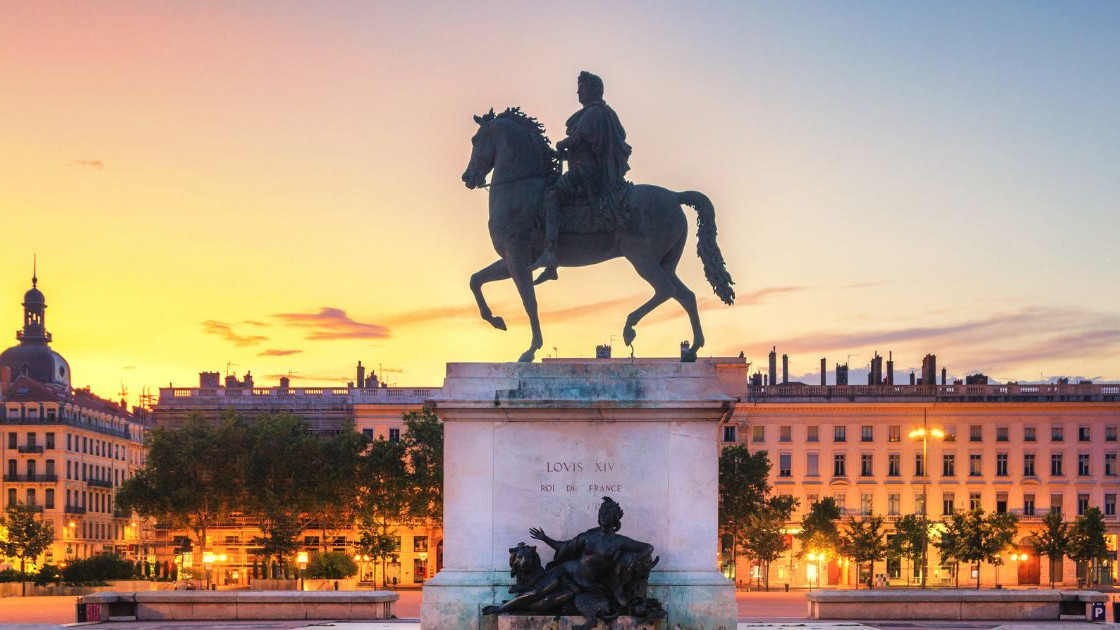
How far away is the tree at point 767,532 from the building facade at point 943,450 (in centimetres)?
1787

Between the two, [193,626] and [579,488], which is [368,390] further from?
[579,488]

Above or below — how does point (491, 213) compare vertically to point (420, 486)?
above

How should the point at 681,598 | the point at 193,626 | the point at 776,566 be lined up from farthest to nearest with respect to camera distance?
the point at 776,566, the point at 193,626, the point at 681,598

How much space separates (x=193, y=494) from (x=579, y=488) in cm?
7308

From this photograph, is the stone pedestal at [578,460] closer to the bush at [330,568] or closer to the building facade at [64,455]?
the bush at [330,568]

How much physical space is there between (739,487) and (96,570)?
125ft

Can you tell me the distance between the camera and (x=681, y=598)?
2092 cm

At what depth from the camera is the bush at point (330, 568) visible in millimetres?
75062

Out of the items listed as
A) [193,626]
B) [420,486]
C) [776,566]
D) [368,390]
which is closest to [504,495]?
[193,626]

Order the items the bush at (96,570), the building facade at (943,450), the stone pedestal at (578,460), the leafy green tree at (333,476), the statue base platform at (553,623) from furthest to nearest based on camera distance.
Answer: the building facade at (943,450), the leafy green tree at (333,476), the bush at (96,570), the stone pedestal at (578,460), the statue base platform at (553,623)

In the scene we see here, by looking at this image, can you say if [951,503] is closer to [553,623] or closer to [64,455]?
[64,455]

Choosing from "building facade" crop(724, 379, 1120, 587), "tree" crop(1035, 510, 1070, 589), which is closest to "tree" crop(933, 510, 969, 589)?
"tree" crop(1035, 510, 1070, 589)

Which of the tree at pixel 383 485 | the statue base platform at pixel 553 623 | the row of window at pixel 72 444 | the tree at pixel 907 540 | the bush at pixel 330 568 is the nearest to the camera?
the statue base platform at pixel 553 623

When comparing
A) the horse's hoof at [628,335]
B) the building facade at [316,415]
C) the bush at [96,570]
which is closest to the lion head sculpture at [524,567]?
the horse's hoof at [628,335]
